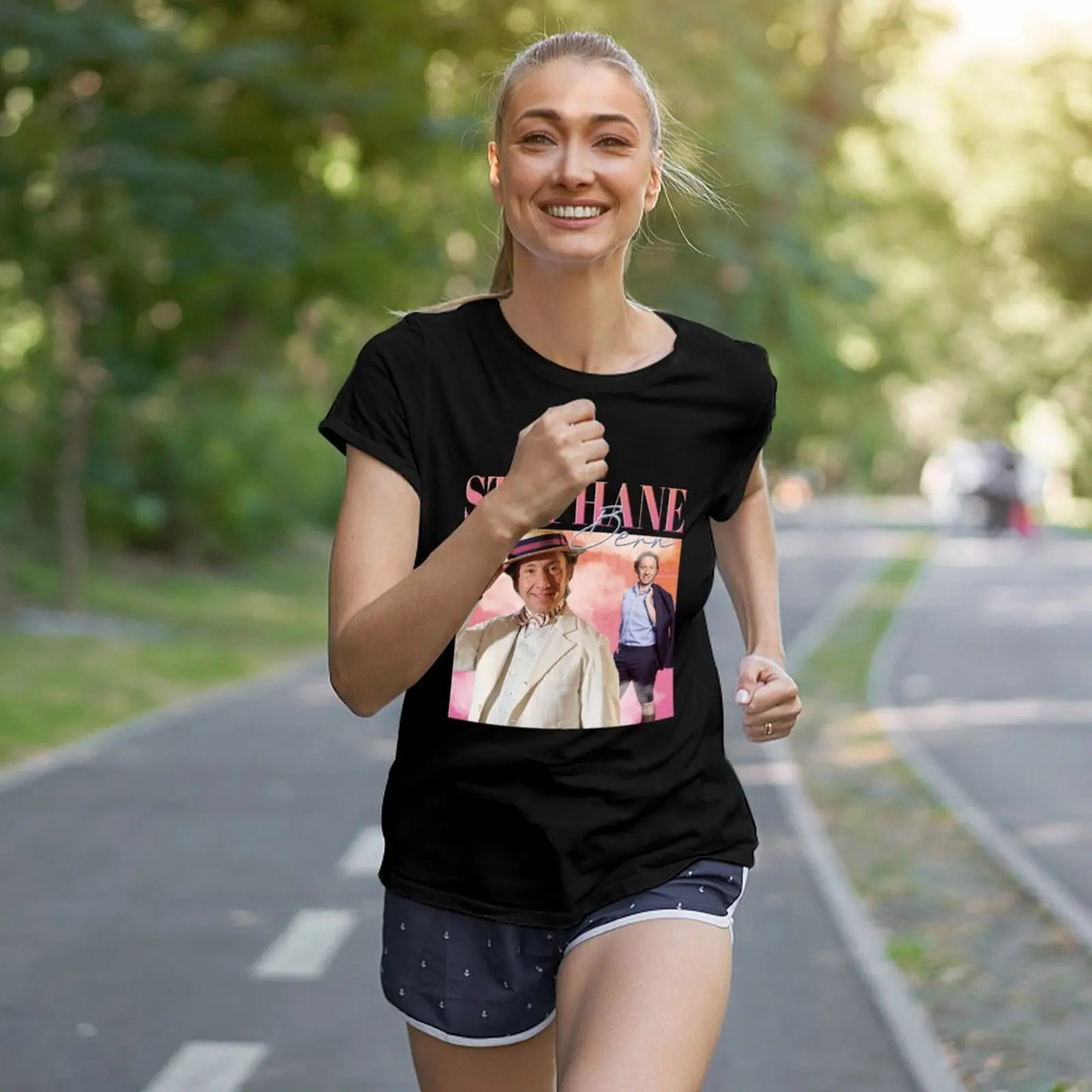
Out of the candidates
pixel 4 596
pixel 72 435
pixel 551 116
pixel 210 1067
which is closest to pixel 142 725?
pixel 4 596

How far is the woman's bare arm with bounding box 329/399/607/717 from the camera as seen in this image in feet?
7.63

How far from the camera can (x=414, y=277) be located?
22.1 metres

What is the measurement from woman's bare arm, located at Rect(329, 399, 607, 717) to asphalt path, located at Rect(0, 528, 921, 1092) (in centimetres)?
316

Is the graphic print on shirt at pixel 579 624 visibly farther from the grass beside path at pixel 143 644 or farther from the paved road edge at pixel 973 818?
the grass beside path at pixel 143 644

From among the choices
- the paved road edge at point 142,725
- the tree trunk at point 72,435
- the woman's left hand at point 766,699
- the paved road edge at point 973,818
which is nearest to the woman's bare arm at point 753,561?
the woman's left hand at point 766,699

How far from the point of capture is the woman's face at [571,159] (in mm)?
2660

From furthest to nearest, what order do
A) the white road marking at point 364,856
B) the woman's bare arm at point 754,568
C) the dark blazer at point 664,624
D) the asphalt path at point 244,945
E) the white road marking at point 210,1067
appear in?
1. the white road marking at point 364,856
2. the asphalt path at point 244,945
3. the white road marking at point 210,1067
4. the woman's bare arm at point 754,568
5. the dark blazer at point 664,624

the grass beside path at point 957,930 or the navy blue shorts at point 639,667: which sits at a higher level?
the navy blue shorts at point 639,667

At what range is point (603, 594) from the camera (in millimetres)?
2738

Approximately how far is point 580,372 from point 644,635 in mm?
331

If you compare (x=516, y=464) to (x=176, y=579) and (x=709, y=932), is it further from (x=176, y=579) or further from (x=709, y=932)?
(x=176, y=579)

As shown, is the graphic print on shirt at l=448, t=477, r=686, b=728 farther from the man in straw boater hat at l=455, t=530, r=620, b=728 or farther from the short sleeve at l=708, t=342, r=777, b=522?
the short sleeve at l=708, t=342, r=777, b=522

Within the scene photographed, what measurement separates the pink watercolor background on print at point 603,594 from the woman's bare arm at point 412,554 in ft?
0.43

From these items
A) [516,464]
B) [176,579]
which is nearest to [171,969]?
[516,464]
